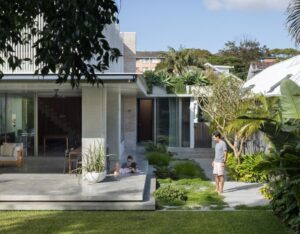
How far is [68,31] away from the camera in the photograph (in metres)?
4.83

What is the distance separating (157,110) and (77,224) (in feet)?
64.6

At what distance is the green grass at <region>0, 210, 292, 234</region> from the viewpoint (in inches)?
384

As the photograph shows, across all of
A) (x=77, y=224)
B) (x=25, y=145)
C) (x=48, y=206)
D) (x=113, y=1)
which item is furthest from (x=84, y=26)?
(x=25, y=145)

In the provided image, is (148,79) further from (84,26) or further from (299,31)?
(84,26)

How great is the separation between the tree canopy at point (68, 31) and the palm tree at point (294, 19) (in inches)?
189

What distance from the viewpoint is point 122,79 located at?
1340cm

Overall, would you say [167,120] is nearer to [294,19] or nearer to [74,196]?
[74,196]

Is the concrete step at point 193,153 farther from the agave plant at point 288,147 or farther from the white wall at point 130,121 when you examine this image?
the agave plant at point 288,147

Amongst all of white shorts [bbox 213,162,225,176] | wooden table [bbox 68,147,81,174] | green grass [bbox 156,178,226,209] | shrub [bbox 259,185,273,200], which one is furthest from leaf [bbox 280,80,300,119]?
wooden table [bbox 68,147,81,174]

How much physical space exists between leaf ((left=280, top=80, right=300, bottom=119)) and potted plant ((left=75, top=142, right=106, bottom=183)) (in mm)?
6441

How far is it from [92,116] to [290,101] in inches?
290

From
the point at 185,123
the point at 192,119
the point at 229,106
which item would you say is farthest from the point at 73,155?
the point at 185,123

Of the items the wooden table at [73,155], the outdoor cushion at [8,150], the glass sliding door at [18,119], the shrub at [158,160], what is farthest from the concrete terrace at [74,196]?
→ the shrub at [158,160]

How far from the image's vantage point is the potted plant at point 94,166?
13.5 m
